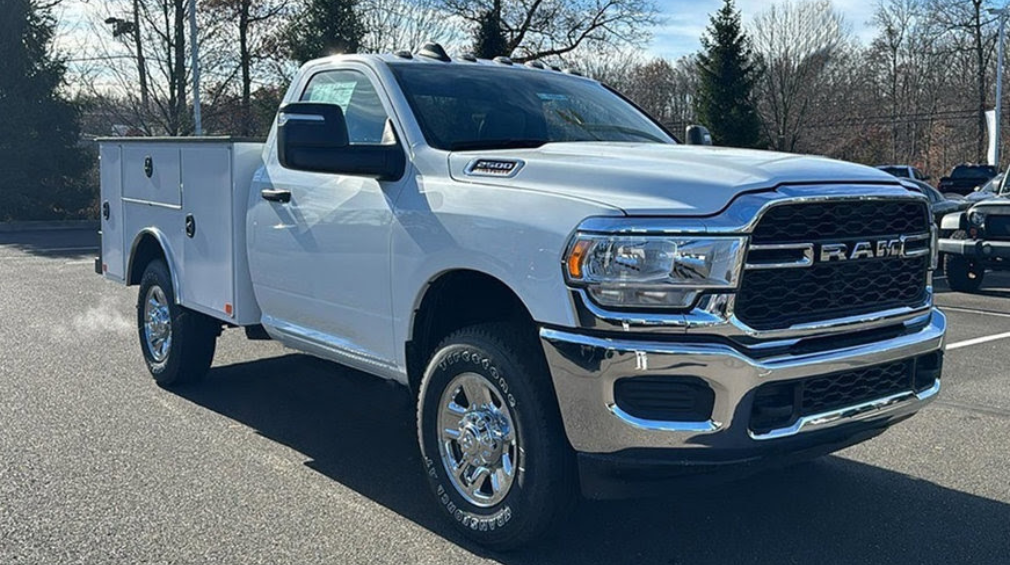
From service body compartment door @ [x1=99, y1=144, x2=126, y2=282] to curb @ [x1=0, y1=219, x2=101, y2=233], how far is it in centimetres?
1691

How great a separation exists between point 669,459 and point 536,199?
109 centimetres

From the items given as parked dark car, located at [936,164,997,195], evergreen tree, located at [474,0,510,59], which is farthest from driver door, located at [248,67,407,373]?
parked dark car, located at [936,164,997,195]

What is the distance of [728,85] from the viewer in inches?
1251

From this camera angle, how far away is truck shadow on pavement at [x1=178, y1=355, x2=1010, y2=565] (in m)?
3.95

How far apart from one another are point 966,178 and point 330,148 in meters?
30.0

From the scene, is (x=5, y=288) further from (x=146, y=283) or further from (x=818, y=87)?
(x=818, y=87)

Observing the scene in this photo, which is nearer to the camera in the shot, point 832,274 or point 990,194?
point 832,274

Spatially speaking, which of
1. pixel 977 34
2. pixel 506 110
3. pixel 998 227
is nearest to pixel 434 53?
pixel 506 110

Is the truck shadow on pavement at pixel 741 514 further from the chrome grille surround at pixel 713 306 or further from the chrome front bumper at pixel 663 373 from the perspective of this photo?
the chrome grille surround at pixel 713 306

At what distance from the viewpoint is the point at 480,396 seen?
13.0ft

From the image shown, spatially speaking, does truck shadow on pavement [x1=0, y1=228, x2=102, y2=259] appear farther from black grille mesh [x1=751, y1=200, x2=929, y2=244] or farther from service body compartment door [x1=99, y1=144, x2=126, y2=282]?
black grille mesh [x1=751, y1=200, x2=929, y2=244]

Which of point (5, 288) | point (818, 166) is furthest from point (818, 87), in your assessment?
point (818, 166)

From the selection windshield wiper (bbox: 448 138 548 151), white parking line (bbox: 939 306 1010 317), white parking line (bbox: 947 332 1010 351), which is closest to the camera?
windshield wiper (bbox: 448 138 548 151)

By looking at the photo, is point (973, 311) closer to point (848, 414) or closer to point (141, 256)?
point (848, 414)
